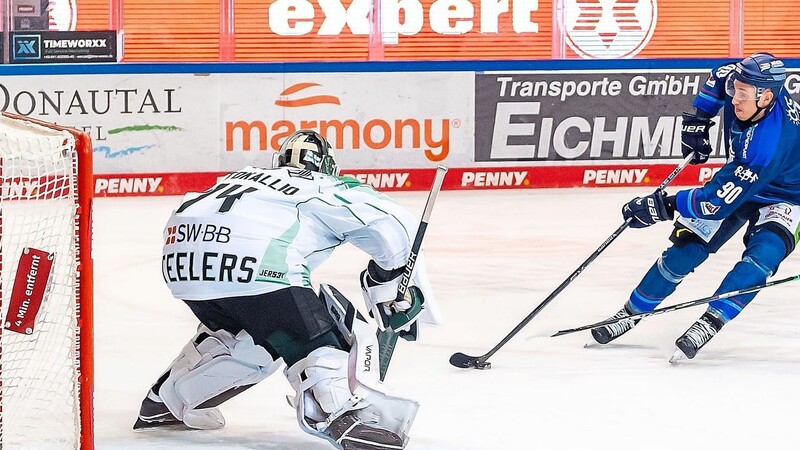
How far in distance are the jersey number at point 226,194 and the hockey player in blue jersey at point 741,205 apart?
1.57m

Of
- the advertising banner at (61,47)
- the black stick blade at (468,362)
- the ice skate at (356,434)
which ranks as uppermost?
the advertising banner at (61,47)

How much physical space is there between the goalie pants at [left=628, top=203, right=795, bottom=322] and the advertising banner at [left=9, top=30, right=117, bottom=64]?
4589mm

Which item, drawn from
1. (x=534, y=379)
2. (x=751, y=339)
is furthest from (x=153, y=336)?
(x=751, y=339)

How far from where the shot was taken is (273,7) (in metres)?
8.73

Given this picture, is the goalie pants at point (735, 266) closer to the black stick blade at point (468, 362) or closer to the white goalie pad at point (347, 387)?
the black stick blade at point (468, 362)

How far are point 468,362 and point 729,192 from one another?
3.13 ft

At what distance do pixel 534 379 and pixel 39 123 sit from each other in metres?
1.71

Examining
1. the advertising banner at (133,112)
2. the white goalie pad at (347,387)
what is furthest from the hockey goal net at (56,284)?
the advertising banner at (133,112)

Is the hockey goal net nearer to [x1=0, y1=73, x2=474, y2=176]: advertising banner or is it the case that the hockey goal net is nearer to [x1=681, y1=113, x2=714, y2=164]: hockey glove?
[x1=681, y1=113, x2=714, y2=164]: hockey glove

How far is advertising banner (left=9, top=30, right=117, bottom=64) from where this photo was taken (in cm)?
780

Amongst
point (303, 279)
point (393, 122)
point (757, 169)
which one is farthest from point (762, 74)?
point (393, 122)

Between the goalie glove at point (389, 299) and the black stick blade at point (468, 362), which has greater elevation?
the goalie glove at point (389, 299)

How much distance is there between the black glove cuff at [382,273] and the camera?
9.67 ft

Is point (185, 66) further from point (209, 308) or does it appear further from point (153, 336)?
point (209, 308)
